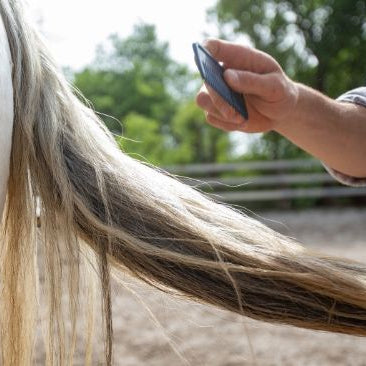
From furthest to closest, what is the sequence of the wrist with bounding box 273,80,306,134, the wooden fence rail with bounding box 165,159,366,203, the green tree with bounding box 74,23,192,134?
the green tree with bounding box 74,23,192,134
the wooden fence rail with bounding box 165,159,366,203
the wrist with bounding box 273,80,306,134

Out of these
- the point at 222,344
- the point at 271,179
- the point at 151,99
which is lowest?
the point at 222,344

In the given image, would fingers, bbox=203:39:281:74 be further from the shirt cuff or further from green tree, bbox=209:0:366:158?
green tree, bbox=209:0:366:158

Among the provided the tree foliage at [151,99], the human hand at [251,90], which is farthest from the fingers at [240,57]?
the tree foliage at [151,99]

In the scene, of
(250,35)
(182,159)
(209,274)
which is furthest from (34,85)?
(250,35)

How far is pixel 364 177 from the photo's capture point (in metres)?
1.05

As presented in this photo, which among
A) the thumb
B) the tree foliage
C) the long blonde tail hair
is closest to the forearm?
the thumb

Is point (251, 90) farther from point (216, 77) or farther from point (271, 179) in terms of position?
point (271, 179)

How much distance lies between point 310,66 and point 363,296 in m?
8.57

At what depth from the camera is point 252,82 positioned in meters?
0.89

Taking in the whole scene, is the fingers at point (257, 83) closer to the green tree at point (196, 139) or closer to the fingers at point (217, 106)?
the fingers at point (217, 106)

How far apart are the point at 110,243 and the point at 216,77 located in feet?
0.93

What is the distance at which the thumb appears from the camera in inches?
35.0

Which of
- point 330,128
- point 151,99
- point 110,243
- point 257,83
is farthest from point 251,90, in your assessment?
point 151,99

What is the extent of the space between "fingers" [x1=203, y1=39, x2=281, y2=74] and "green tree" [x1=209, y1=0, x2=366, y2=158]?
8.06 meters
